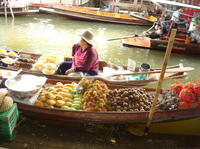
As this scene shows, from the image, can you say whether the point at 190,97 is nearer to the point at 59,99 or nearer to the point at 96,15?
the point at 59,99

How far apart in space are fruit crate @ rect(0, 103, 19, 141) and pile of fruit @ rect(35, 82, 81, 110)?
0.47 meters

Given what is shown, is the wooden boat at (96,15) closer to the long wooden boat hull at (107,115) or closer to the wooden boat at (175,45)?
the wooden boat at (175,45)

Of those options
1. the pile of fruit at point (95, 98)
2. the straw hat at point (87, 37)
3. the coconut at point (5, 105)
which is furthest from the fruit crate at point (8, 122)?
the straw hat at point (87, 37)

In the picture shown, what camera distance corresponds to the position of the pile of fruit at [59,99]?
395 cm

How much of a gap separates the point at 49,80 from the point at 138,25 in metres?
12.5

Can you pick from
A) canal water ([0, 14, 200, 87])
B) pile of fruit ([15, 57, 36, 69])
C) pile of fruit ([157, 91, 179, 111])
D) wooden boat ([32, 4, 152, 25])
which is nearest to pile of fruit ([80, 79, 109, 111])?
pile of fruit ([157, 91, 179, 111])

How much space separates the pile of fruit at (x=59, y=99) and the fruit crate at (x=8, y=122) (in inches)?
18.4

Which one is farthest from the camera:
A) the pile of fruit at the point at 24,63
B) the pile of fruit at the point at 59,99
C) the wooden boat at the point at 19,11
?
the wooden boat at the point at 19,11

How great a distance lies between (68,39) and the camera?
11.3 metres

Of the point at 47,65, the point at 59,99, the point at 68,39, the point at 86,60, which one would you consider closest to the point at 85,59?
the point at 86,60

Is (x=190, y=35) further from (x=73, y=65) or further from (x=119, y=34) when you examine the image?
(x=73, y=65)

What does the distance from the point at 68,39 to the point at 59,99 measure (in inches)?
302

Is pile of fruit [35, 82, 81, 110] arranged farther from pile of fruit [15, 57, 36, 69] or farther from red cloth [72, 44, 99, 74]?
pile of fruit [15, 57, 36, 69]

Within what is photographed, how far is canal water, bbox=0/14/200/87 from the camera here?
9383 mm
